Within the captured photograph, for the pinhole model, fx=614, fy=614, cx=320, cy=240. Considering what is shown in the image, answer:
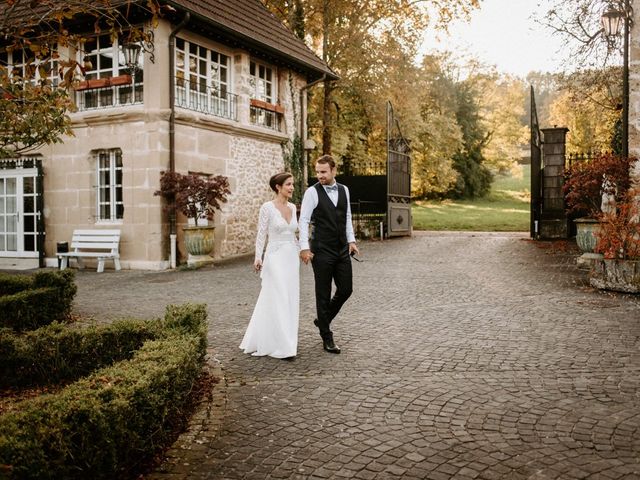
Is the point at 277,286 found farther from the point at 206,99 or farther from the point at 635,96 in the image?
the point at 206,99

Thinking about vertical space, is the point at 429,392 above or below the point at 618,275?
below

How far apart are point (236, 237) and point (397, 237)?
21.4 feet

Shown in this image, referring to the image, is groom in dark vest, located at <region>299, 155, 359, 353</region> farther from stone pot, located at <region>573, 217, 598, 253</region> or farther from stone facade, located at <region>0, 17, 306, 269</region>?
stone facade, located at <region>0, 17, 306, 269</region>

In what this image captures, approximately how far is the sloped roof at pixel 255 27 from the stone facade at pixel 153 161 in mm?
713

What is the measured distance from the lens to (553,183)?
1880cm

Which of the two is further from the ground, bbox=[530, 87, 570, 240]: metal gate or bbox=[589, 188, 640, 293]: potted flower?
bbox=[530, 87, 570, 240]: metal gate

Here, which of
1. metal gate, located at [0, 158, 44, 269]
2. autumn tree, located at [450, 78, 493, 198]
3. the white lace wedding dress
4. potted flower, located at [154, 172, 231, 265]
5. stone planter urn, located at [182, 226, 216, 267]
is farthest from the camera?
autumn tree, located at [450, 78, 493, 198]

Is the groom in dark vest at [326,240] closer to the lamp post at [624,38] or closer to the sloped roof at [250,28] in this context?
the lamp post at [624,38]

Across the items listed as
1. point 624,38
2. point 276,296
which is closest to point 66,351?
point 276,296

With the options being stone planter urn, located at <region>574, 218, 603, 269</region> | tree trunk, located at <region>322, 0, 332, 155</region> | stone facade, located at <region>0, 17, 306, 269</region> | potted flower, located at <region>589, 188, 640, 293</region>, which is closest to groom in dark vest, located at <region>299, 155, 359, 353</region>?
potted flower, located at <region>589, 188, 640, 293</region>

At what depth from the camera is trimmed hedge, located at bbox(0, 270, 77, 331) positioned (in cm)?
751

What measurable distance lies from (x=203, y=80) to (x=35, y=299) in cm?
1003

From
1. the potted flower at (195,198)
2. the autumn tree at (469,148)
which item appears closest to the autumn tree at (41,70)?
the potted flower at (195,198)

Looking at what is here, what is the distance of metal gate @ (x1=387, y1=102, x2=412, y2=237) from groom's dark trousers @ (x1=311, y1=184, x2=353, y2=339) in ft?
46.5
